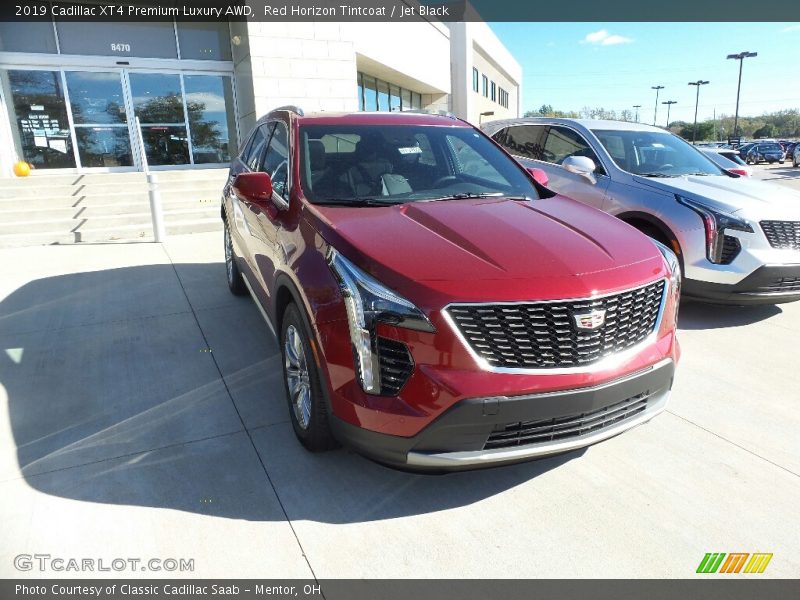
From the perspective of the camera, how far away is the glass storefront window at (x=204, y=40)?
1432 centimetres

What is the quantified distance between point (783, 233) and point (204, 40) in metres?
14.5

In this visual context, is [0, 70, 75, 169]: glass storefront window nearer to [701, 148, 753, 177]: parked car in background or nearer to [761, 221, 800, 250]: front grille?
[701, 148, 753, 177]: parked car in background

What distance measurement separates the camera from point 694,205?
4961 millimetres

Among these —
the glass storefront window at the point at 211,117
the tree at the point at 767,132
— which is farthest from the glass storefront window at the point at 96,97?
the tree at the point at 767,132

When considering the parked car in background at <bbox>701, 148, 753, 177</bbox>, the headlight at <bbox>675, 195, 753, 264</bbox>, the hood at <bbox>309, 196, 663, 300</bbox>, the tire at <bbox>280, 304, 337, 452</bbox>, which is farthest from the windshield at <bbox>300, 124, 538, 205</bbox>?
the parked car in background at <bbox>701, 148, 753, 177</bbox>

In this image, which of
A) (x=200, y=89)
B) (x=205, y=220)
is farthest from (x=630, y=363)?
(x=200, y=89)

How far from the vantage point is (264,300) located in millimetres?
3797

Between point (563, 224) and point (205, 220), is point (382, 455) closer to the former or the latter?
point (563, 224)

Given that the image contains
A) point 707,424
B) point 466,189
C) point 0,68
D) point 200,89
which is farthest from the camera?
point 200,89

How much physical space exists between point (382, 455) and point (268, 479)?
2.68 ft

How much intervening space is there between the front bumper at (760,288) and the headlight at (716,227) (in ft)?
0.83

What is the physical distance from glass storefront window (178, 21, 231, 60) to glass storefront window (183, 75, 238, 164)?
0.55 meters

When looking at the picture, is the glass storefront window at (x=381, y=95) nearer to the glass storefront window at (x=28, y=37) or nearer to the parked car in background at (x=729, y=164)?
the glass storefront window at (x=28, y=37)

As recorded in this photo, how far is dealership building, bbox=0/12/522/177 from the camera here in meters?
12.9
